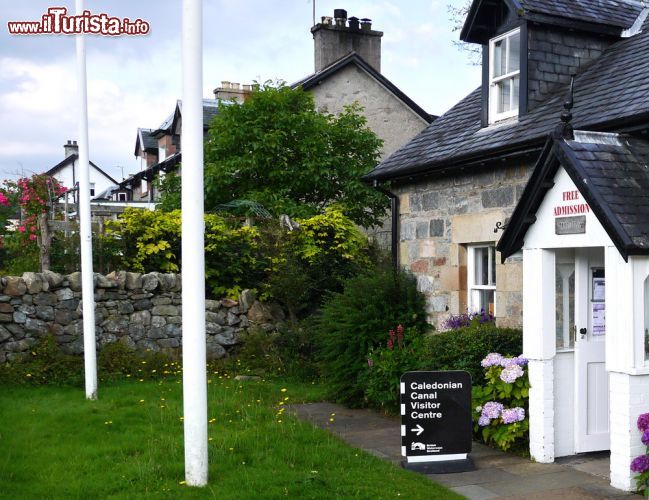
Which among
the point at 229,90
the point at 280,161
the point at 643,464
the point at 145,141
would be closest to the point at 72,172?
the point at 145,141

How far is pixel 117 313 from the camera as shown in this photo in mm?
12547

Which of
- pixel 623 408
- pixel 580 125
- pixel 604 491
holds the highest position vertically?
pixel 580 125

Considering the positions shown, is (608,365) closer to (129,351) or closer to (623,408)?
(623,408)

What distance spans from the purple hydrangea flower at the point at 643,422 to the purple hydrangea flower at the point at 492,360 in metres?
1.79

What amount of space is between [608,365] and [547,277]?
1.13 meters

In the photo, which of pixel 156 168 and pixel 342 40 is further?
pixel 156 168

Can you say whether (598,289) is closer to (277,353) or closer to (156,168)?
(277,353)

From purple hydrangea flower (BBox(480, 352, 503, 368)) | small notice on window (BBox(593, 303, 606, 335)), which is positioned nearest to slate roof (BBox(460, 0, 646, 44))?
small notice on window (BBox(593, 303, 606, 335))

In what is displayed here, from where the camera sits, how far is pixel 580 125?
842 cm

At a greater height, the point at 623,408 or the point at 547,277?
the point at 547,277

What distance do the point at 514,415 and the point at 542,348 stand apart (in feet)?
2.46

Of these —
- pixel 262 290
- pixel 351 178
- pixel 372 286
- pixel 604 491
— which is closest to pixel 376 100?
pixel 351 178

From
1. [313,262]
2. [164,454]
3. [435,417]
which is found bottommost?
[164,454]

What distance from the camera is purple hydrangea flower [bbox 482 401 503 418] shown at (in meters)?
7.69
